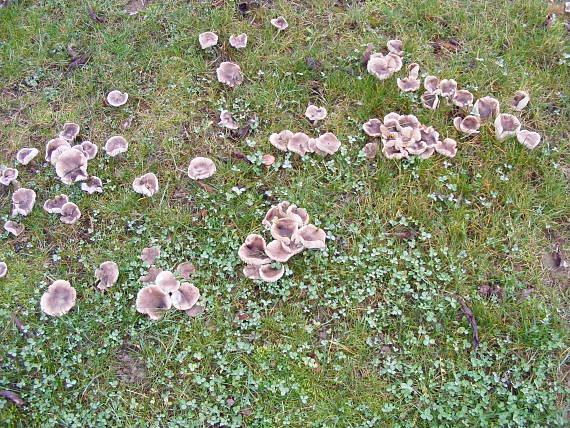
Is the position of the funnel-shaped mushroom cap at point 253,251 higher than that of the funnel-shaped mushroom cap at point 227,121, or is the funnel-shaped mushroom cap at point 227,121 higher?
the funnel-shaped mushroom cap at point 227,121

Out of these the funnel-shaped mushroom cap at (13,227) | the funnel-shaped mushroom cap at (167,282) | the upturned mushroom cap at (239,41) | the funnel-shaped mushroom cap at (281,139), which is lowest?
the funnel-shaped mushroom cap at (13,227)

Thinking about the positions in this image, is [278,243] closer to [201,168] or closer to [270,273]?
[270,273]

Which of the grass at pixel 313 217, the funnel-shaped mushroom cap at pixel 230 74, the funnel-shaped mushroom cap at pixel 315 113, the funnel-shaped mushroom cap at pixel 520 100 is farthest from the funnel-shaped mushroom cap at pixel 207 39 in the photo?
the funnel-shaped mushroom cap at pixel 520 100

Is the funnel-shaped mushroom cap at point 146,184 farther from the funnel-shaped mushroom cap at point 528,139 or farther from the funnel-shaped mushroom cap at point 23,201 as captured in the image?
the funnel-shaped mushroom cap at point 528,139

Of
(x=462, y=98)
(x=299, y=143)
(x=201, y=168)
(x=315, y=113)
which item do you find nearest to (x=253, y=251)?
(x=201, y=168)

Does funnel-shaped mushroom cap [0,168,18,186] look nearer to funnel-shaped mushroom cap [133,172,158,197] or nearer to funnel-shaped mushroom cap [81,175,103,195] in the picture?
funnel-shaped mushroom cap [81,175,103,195]

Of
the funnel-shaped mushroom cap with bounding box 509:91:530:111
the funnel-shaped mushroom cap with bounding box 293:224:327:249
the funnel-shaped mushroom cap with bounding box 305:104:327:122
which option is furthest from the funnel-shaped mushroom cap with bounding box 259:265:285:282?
the funnel-shaped mushroom cap with bounding box 509:91:530:111

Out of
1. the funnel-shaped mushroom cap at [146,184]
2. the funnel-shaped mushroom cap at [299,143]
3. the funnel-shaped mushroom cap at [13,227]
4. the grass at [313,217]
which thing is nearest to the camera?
the grass at [313,217]

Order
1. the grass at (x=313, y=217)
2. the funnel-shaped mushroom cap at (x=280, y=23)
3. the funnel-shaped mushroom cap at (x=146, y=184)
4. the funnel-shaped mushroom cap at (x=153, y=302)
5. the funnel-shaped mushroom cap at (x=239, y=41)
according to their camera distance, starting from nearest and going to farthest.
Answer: the grass at (x=313, y=217) → the funnel-shaped mushroom cap at (x=153, y=302) → the funnel-shaped mushroom cap at (x=146, y=184) → the funnel-shaped mushroom cap at (x=239, y=41) → the funnel-shaped mushroom cap at (x=280, y=23)
